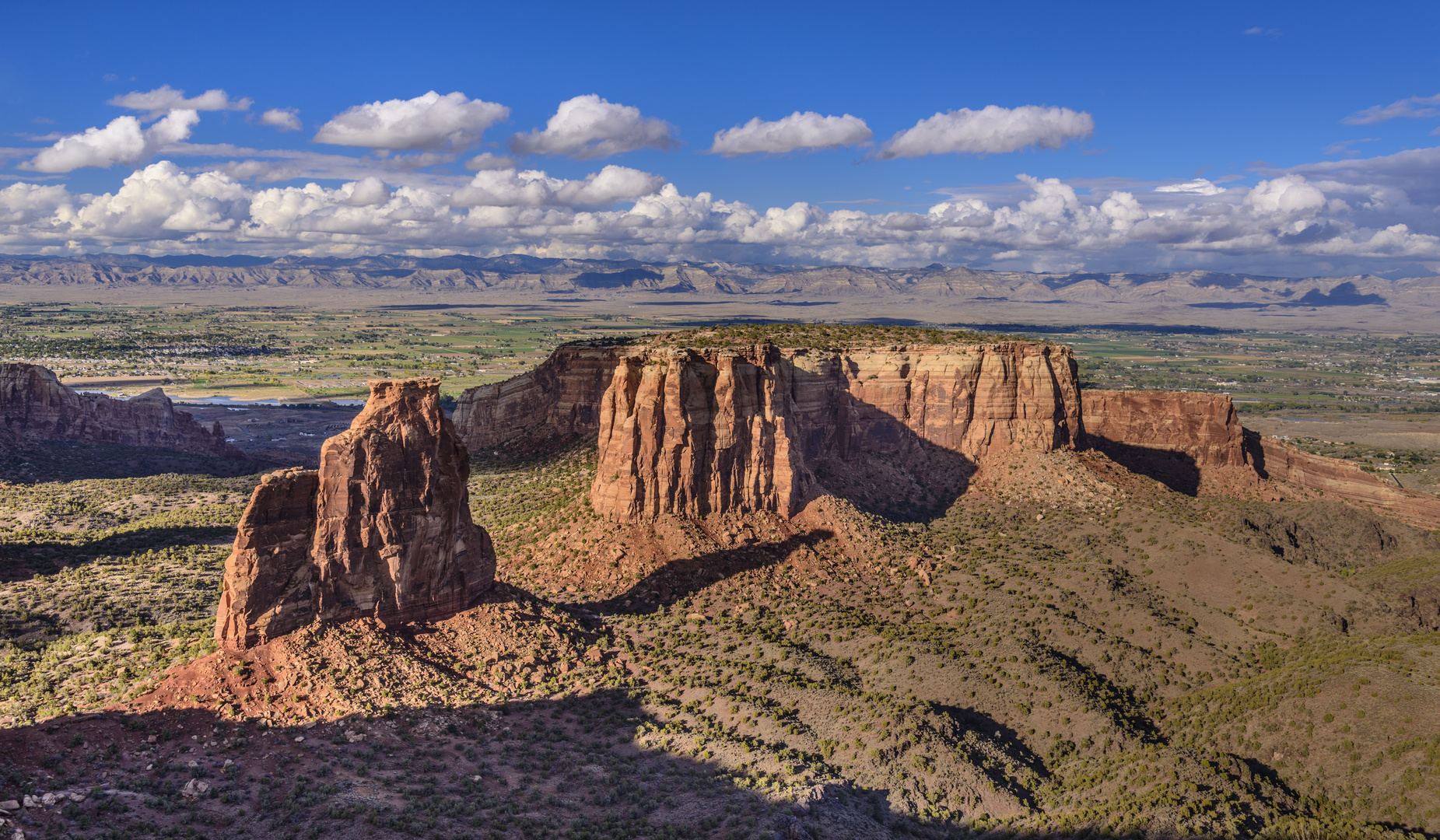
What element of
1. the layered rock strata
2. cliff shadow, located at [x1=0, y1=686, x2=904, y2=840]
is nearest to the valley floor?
cliff shadow, located at [x1=0, y1=686, x2=904, y2=840]

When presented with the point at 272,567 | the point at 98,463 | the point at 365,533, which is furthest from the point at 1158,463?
the point at 98,463

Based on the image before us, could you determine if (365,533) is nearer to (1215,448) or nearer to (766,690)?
(766,690)

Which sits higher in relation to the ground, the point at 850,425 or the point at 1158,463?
the point at 850,425

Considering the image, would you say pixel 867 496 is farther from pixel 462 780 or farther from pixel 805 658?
pixel 462 780

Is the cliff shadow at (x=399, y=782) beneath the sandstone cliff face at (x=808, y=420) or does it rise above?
beneath

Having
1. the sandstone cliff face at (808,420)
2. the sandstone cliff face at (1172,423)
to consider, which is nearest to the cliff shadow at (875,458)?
the sandstone cliff face at (808,420)

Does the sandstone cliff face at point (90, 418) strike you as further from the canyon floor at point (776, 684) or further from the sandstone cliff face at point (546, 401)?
the sandstone cliff face at point (546, 401)
